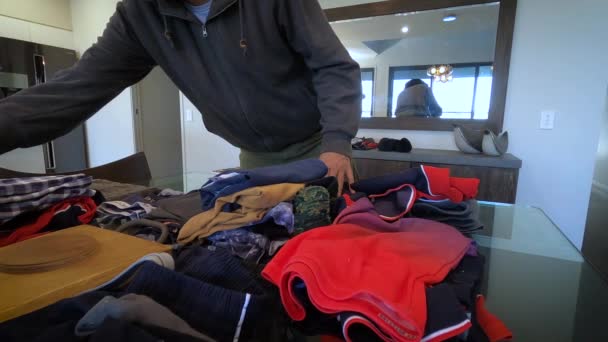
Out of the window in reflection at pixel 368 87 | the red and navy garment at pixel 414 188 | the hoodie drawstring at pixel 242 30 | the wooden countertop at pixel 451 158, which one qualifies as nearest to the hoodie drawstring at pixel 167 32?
the hoodie drawstring at pixel 242 30

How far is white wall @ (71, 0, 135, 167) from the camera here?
3377 mm

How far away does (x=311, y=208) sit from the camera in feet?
1.98

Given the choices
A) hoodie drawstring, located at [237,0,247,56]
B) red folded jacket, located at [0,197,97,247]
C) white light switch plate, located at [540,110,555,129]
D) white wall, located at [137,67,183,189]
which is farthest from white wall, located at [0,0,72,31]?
white light switch plate, located at [540,110,555,129]

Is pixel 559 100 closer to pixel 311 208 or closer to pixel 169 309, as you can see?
pixel 311 208

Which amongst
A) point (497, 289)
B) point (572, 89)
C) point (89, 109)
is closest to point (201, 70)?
point (89, 109)

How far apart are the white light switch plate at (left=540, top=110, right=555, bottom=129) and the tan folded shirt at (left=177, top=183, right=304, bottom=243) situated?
2091 mm

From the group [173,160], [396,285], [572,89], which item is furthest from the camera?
[173,160]

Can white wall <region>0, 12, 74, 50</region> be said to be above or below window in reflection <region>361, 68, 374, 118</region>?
above

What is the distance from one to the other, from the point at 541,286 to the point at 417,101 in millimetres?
1974

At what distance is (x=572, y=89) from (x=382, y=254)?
2.18 m

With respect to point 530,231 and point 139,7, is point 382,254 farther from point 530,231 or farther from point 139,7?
point 139,7

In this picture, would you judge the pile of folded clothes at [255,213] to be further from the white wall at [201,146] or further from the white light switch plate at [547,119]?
the white wall at [201,146]

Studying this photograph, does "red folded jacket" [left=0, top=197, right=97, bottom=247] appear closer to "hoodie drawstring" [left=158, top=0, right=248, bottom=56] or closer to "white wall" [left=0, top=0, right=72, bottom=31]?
"hoodie drawstring" [left=158, top=0, right=248, bottom=56]

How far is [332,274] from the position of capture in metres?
0.36
